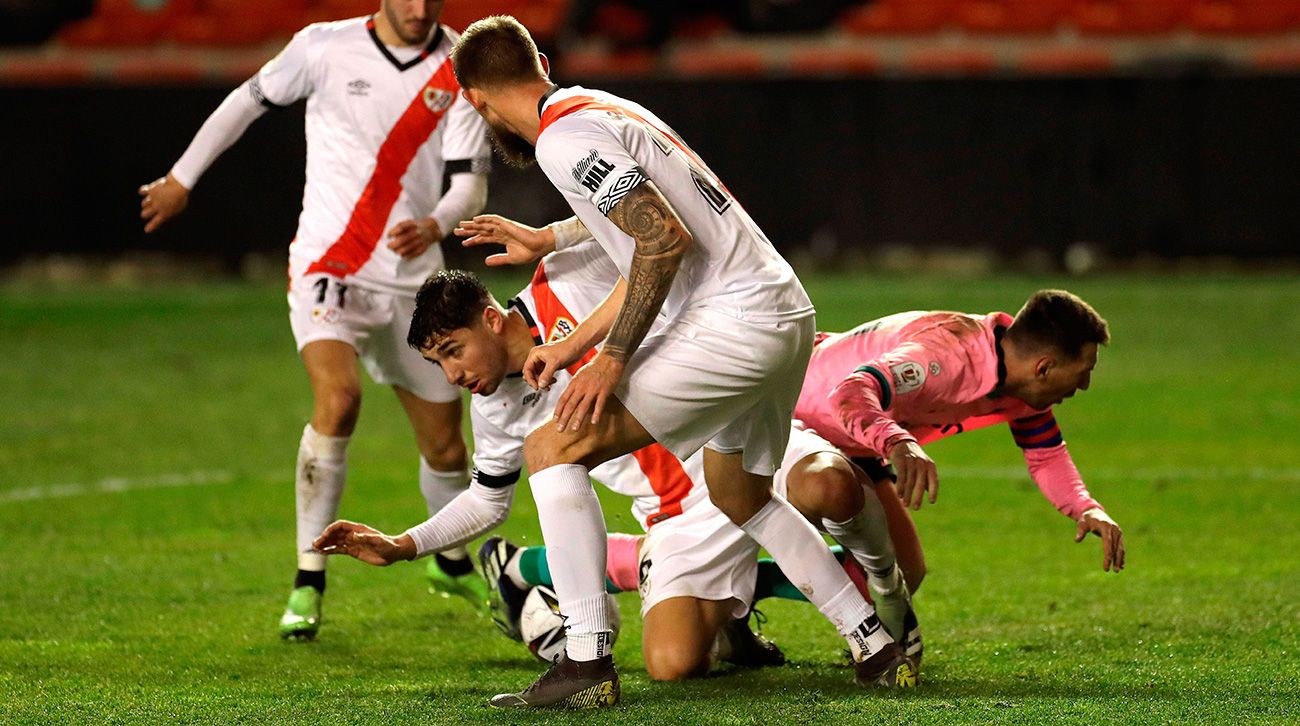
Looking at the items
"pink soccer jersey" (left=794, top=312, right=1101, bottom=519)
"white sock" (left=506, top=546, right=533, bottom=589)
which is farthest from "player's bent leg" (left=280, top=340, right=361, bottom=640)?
Answer: "pink soccer jersey" (left=794, top=312, right=1101, bottom=519)

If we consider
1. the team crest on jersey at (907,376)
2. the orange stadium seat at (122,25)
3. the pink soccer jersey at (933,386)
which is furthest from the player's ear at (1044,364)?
the orange stadium seat at (122,25)

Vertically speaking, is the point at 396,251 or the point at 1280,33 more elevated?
the point at 396,251

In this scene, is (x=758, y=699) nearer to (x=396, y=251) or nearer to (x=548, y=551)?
(x=548, y=551)

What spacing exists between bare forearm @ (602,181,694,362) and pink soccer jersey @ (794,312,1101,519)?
75 cm

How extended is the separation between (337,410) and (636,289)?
6.72ft

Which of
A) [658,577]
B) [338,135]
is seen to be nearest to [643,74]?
[338,135]

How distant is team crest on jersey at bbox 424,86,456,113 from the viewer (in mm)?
5988

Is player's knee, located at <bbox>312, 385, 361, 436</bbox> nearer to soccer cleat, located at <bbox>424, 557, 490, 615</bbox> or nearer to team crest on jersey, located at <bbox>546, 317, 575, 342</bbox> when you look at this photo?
soccer cleat, located at <bbox>424, 557, 490, 615</bbox>

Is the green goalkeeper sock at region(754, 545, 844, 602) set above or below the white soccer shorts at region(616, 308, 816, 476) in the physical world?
below

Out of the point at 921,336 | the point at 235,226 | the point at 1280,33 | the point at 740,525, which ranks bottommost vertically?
the point at 235,226

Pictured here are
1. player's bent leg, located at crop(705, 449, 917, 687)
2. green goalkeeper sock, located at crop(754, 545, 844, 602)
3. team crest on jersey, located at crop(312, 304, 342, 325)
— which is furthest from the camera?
team crest on jersey, located at crop(312, 304, 342, 325)

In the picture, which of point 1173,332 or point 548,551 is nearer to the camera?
point 548,551

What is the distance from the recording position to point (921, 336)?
15.6 ft

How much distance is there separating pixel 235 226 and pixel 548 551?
12.9 m
